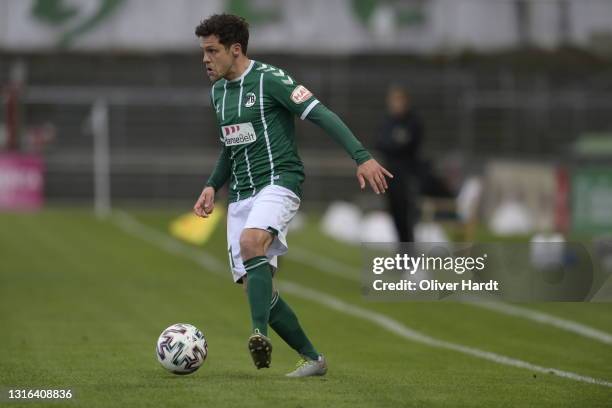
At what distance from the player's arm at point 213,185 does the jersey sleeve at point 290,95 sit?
0.55 metres

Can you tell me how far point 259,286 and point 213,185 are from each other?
1015 mm

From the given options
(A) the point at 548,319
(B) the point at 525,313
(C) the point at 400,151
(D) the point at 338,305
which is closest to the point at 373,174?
(A) the point at 548,319

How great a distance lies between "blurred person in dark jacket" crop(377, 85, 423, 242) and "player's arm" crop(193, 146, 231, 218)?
10.2 metres

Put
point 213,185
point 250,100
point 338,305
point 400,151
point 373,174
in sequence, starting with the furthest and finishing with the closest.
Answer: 1. point 400,151
2. point 338,305
3. point 213,185
4. point 250,100
5. point 373,174

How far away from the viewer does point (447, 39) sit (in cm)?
3694

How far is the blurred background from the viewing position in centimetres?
3528

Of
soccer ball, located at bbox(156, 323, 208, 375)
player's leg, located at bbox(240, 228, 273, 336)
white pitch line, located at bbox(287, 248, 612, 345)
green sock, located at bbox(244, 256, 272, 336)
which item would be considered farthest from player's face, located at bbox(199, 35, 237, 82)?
white pitch line, located at bbox(287, 248, 612, 345)

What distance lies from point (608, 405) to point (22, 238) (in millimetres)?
18367

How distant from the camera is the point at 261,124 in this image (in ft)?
30.5

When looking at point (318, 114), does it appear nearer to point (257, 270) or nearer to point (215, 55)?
point (215, 55)

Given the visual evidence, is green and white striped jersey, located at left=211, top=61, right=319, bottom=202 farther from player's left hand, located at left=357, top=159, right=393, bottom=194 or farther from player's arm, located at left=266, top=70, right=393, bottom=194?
player's left hand, located at left=357, top=159, right=393, bottom=194

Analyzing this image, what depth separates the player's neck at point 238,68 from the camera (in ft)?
30.4

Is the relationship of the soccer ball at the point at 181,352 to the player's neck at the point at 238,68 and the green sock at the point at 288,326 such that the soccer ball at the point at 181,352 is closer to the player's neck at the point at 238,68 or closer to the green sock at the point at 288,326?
the green sock at the point at 288,326

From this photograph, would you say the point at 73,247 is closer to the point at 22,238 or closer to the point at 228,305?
the point at 22,238
